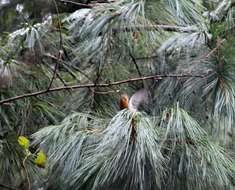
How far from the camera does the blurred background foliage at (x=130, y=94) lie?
37.0 inches

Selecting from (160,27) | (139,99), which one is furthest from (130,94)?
(160,27)

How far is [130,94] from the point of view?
1.30m

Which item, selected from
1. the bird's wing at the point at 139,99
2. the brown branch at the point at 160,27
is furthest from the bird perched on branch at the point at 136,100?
the brown branch at the point at 160,27

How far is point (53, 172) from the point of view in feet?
3.61

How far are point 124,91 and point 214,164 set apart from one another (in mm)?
420

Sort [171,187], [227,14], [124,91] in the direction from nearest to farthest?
1. [171,187]
2. [227,14]
3. [124,91]

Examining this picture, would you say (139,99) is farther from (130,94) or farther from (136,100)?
(130,94)

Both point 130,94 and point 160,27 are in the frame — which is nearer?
point 160,27

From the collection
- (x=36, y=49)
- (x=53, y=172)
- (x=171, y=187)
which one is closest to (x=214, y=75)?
(x=171, y=187)

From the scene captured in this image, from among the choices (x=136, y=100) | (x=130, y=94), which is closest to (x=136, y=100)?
(x=136, y=100)

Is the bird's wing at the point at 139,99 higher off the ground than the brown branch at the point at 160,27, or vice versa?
the brown branch at the point at 160,27

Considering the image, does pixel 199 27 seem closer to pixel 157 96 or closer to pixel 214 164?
pixel 157 96

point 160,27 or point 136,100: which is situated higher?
point 160,27

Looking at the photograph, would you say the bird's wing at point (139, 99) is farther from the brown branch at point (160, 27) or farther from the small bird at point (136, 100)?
the brown branch at point (160, 27)
